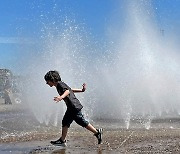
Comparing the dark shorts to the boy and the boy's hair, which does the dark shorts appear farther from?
the boy's hair

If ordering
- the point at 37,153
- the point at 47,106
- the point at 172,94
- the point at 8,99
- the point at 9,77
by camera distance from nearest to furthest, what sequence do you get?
1. the point at 37,153
2. the point at 47,106
3. the point at 172,94
4. the point at 8,99
5. the point at 9,77

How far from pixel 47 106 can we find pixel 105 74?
23.6ft

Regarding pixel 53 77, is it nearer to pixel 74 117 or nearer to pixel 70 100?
pixel 70 100

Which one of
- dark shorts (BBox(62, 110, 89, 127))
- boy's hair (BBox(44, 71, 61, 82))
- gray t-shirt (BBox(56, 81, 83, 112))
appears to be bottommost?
dark shorts (BBox(62, 110, 89, 127))

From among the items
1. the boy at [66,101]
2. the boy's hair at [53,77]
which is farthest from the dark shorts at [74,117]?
the boy's hair at [53,77]

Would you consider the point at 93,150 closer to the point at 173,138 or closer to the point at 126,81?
A: the point at 173,138

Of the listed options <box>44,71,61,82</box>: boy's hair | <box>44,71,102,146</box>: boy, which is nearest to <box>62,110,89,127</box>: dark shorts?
<box>44,71,102,146</box>: boy

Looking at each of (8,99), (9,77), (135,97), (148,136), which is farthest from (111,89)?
(9,77)

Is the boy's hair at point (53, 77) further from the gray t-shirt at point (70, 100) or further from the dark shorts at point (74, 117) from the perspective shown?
the dark shorts at point (74, 117)

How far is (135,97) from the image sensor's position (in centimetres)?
1891

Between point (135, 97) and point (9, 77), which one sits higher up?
point (9, 77)

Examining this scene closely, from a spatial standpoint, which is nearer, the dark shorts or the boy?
the boy

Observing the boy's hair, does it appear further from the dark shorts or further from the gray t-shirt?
the dark shorts

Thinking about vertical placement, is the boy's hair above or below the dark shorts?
above
